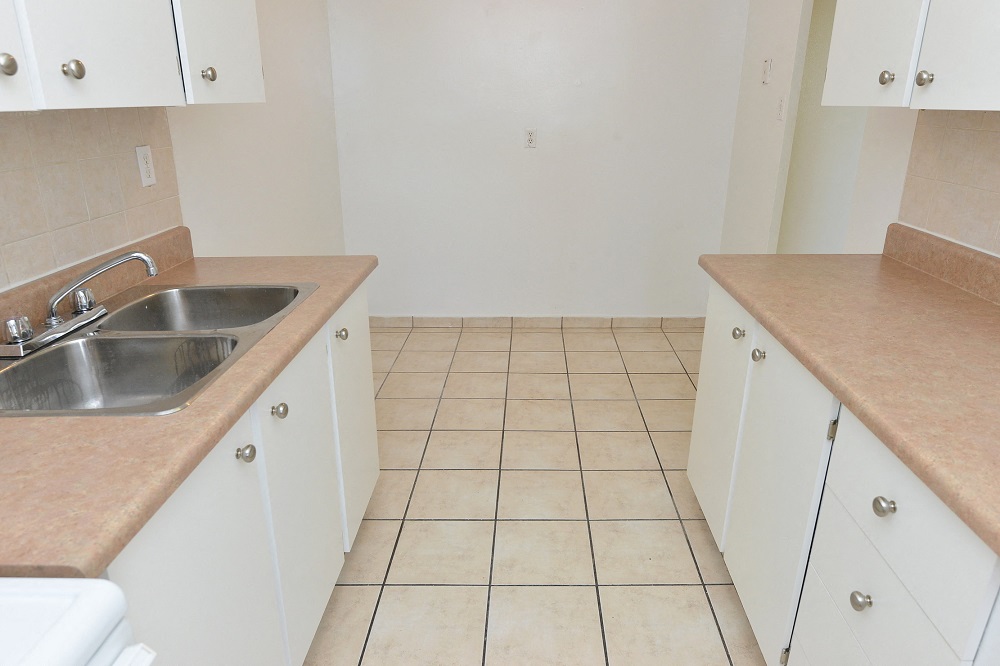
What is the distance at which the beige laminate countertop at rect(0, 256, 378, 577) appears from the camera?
0.74 metres

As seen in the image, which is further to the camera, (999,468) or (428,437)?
(428,437)

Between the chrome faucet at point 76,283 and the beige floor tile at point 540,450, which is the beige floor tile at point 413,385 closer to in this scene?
the beige floor tile at point 540,450

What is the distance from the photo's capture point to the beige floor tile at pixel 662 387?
122 inches

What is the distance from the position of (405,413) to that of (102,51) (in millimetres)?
2018

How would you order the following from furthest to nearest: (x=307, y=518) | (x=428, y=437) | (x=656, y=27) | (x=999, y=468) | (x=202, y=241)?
1. (x=656, y=27)
2. (x=428, y=437)
3. (x=202, y=241)
4. (x=307, y=518)
5. (x=999, y=468)

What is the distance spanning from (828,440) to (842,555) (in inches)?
8.3

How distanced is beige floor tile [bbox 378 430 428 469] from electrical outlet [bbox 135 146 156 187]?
1306 millimetres

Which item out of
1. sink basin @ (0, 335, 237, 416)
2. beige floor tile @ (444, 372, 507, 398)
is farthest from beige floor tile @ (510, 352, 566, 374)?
sink basin @ (0, 335, 237, 416)

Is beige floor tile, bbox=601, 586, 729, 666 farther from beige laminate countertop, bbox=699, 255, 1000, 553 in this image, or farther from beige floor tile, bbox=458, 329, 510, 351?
beige floor tile, bbox=458, 329, 510, 351

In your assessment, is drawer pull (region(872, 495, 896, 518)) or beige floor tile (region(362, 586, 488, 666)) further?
beige floor tile (region(362, 586, 488, 666))

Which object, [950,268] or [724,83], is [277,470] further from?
[724,83]

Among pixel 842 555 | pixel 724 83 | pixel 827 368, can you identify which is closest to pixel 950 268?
pixel 827 368

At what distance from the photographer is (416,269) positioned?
3.97 meters

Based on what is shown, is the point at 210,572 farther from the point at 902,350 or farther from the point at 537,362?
the point at 537,362
